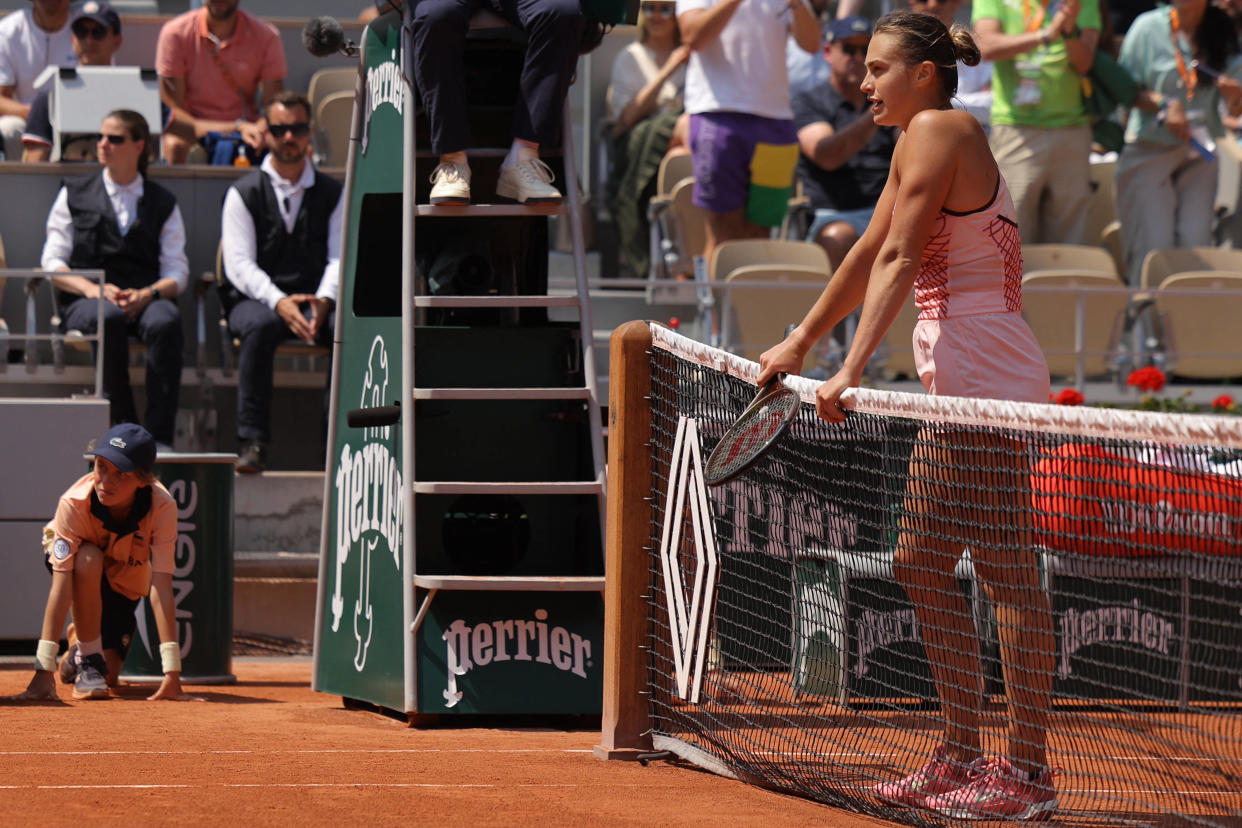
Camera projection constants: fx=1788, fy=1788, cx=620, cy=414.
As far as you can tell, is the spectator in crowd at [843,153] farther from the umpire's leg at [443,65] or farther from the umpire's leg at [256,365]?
the umpire's leg at [443,65]

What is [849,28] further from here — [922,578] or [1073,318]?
[922,578]

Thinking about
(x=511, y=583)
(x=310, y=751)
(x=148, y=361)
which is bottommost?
(x=310, y=751)

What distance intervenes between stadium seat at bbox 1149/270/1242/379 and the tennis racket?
7.35 m

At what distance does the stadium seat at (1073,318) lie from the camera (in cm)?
1177

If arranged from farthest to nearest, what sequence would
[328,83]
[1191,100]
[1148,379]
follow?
1. [328,83]
2. [1191,100]
3. [1148,379]

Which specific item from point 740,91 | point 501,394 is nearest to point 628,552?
point 501,394

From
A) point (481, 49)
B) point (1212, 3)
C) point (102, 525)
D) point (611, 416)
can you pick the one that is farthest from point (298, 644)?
point (1212, 3)

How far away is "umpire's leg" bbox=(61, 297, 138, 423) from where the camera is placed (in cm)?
1030

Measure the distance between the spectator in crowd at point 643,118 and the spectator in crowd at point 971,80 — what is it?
72.3 inches

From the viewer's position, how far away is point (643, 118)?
13086 mm

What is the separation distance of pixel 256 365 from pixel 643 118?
393cm

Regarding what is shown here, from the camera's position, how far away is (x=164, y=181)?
38.0ft

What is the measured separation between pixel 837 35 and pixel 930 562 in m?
7.60

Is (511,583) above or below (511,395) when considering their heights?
below
